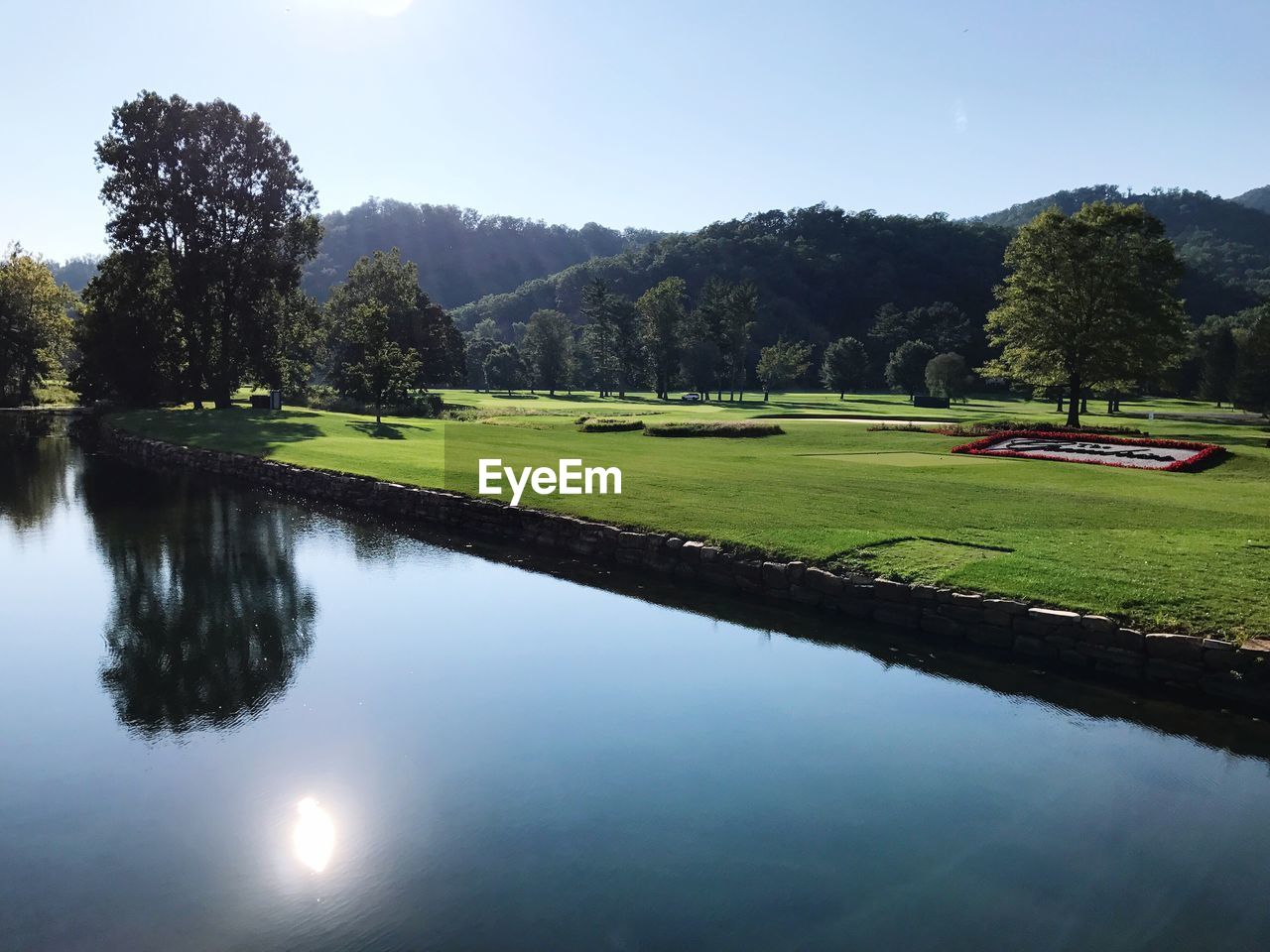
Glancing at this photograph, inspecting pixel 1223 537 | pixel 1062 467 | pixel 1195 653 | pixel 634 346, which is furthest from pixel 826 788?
pixel 634 346

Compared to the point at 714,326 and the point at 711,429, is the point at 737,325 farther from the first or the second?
the point at 711,429

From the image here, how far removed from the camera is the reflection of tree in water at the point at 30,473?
72.1 feet

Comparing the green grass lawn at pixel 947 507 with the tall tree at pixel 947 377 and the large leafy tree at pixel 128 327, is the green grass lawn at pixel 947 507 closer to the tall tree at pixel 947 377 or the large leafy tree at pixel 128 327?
the large leafy tree at pixel 128 327

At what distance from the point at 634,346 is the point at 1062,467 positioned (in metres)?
85.9

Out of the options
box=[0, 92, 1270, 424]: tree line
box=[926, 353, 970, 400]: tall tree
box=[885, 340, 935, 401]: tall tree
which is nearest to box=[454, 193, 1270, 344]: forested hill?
box=[0, 92, 1270, 424]: tree line

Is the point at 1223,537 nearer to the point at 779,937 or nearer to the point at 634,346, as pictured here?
the point at 779,937

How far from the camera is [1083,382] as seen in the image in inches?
1502

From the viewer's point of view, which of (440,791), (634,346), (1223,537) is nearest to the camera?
(440,791)

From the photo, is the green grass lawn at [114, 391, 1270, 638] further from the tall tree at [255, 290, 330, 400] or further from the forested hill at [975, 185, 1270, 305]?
the forested hill at [975, 185, 1270, 305]

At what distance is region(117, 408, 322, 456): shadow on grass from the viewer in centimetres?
3350

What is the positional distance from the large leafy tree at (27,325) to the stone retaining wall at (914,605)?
58287mm

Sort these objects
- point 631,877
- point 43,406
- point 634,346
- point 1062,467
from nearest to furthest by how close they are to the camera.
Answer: point 631,877, point 1062,467, point 43,406, point 634,346

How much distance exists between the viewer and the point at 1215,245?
481 feet

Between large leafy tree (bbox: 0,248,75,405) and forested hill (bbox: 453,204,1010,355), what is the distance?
278 feet
